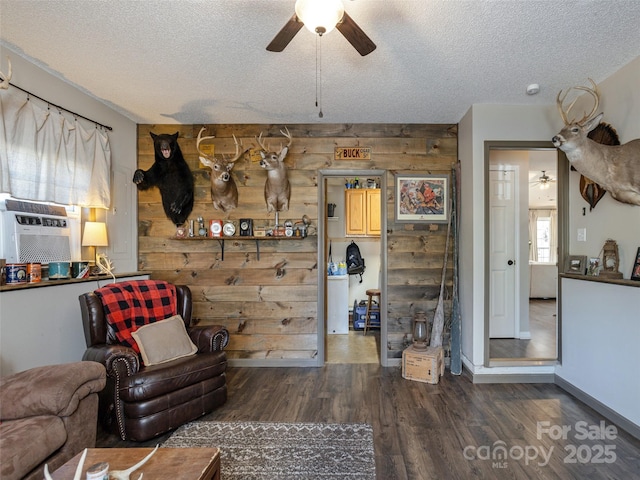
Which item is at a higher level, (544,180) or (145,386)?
(544,180)

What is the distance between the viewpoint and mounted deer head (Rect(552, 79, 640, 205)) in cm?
246

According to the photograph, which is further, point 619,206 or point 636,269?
point 619,206

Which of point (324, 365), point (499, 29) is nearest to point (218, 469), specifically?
point (324, 365)

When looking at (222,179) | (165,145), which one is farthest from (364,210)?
(165,145)

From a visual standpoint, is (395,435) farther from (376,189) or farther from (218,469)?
(376,189)

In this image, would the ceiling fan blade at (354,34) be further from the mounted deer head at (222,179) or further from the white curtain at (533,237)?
the white curtain at (533,237)

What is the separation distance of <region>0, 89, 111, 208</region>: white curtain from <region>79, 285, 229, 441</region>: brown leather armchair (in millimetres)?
930

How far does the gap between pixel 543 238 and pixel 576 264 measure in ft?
22.1

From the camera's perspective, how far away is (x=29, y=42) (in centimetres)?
233

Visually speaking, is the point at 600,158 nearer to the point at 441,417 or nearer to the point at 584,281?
the point at 584,281

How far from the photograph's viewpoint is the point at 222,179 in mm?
3562

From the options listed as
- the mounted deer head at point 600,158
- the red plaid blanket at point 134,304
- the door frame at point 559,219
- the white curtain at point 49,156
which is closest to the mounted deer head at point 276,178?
the red plaid blanket at point 134,304

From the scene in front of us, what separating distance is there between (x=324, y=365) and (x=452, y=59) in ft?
10.7

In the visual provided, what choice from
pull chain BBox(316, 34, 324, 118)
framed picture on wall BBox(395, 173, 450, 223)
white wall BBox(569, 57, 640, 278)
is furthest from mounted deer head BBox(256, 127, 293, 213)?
white wall BBox(569, 57, 640, 278)
